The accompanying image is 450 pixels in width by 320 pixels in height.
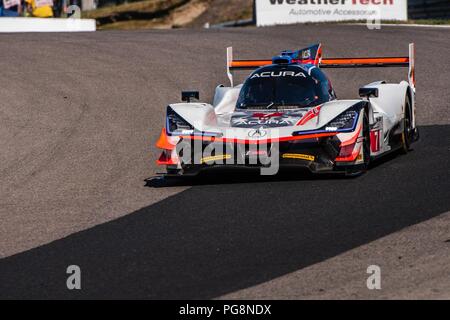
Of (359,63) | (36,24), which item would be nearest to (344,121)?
(359,63)

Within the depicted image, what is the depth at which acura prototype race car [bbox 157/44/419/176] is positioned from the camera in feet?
33.0

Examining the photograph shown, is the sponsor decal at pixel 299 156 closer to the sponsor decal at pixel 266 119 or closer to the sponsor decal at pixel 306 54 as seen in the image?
the sponsor decal at pixel 266 119

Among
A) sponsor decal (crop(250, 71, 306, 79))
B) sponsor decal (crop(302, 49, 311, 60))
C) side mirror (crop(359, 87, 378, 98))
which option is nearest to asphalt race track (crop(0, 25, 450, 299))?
side mirror (crop(359, 87, 378, 98))

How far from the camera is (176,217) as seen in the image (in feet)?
28.0

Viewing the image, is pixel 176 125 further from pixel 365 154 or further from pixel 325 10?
pixel 325 10

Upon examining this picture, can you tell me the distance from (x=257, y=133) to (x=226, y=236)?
2.63 metres

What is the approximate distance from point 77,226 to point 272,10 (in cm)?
2142

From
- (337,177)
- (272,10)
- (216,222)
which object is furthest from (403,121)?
(272,10)

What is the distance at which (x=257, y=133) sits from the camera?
400 inches

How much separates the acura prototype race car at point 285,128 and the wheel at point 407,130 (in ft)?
0.14

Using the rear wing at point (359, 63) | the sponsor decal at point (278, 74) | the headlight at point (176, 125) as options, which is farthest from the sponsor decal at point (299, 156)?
the rear wing at point (359, 63)

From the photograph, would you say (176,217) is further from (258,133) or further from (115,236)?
(258,133)

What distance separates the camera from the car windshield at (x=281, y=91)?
11.3m

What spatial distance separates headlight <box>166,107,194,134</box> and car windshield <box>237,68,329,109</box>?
115 centimetres
